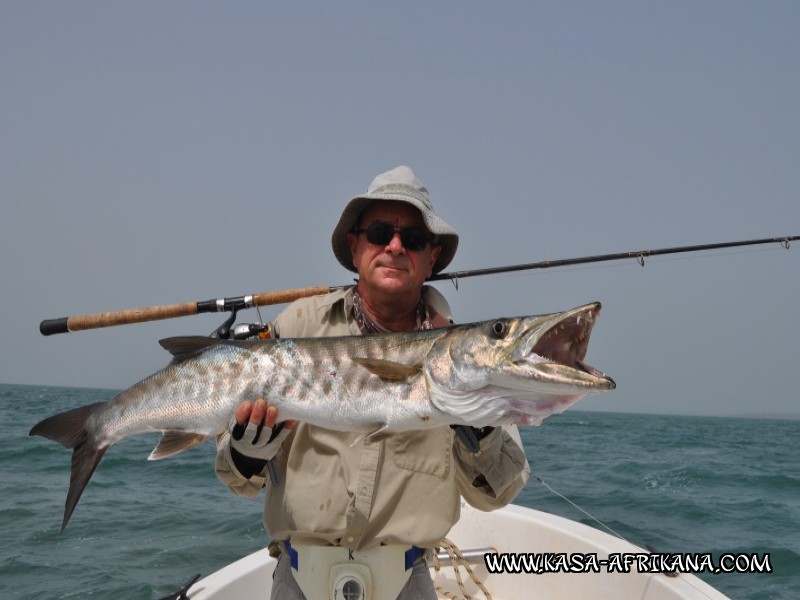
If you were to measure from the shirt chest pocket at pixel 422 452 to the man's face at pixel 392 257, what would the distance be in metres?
0.79

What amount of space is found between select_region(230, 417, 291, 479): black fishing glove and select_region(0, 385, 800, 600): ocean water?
16.2 ft

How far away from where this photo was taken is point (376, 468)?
10.3 ft

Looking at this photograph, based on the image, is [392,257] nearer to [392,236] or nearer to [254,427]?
[392,236]

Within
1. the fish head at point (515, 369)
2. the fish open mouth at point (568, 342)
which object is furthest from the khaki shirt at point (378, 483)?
the fish open mouth at point (568, 342)

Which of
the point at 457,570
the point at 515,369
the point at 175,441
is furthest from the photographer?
the point at 457,570

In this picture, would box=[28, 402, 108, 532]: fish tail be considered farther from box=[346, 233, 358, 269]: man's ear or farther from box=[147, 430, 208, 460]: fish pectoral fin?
box=[346, 233, 358, 269]: man's ear

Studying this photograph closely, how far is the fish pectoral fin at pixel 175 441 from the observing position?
3.33m

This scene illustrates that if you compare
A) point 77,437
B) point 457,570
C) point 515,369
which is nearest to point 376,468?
point 515,369

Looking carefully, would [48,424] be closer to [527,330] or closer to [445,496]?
[445,496]

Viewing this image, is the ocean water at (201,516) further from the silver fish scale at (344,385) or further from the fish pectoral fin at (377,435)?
the fish pectoral fin at (377,435)

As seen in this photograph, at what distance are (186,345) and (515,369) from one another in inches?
71.2

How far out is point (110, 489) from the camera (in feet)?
40.2

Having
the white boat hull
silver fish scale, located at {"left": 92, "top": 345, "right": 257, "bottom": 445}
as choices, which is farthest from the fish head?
the white boat hull

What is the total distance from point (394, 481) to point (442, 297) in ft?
3.74
